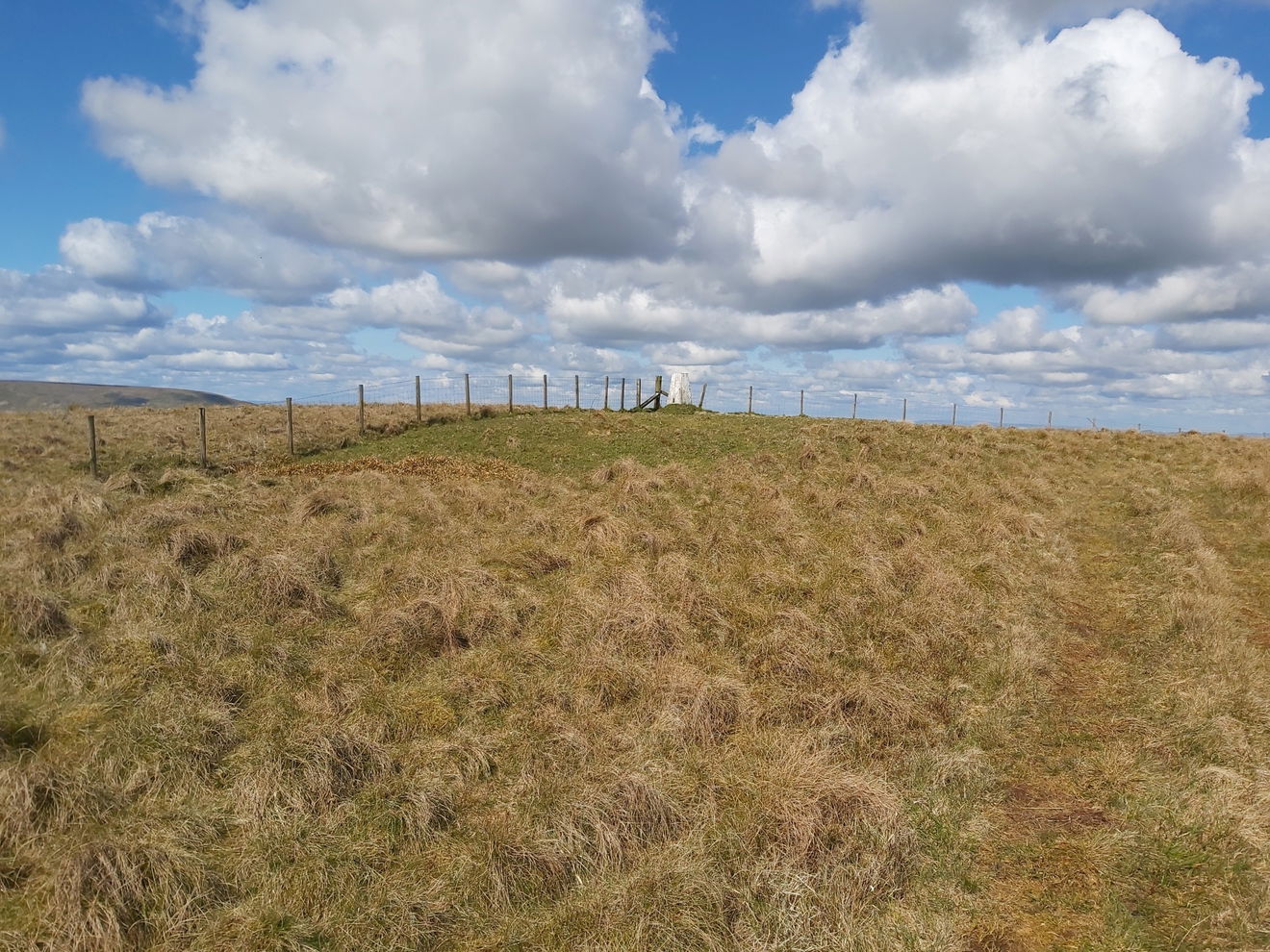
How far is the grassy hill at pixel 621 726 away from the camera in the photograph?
5133 millimetres

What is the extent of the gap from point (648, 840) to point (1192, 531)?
14190 millimetres

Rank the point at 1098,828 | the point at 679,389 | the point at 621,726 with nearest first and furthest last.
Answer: the point at 1098,828
the point at 621,726
the point at 679,389

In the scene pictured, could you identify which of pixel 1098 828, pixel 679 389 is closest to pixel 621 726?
pixel 1098 828

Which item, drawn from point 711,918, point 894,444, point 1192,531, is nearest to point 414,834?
→ point 711,918

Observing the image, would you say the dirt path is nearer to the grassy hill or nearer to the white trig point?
the grassy hill

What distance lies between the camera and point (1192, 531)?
1426 cm

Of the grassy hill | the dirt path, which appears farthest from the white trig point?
the dirt path

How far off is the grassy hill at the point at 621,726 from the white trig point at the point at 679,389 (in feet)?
83.4

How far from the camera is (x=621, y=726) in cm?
757

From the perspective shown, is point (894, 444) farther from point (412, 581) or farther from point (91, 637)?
point (91, 637)

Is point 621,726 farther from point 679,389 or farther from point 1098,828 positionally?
point 679,389

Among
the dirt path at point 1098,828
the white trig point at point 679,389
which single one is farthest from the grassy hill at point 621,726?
the white trig point at point 679,389

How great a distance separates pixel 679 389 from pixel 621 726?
113ft

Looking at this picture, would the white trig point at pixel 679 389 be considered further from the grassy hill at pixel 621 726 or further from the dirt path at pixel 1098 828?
the dirt path at pixel 1098 828
